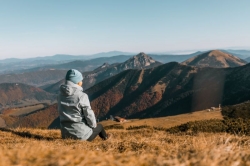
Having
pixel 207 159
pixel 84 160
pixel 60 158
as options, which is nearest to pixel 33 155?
pixel 60 158

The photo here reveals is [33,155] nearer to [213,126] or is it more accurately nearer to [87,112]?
[87,112]

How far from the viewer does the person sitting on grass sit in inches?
376

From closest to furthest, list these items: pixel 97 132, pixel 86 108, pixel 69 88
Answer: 1. pixel 69 88
2. pixel 86 108
3. pixel 97 132

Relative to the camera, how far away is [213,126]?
21.0 metres

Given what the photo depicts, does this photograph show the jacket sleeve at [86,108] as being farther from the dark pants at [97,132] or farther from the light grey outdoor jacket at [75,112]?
the dark pants at [97,132]

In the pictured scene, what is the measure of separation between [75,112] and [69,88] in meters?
1.05

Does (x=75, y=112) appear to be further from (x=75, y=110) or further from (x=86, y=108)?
(x=86, y=108)

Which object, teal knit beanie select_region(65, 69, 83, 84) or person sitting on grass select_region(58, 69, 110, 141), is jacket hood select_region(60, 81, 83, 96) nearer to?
person sitting on grass select_region(58, 69, 110, 141)

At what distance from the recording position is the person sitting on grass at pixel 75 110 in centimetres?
955

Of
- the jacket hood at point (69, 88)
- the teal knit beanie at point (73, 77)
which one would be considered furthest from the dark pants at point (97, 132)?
the teal knit beanie at point (73, 77)

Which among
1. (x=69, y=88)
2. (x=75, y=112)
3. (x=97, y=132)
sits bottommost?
(x=97, y=132)

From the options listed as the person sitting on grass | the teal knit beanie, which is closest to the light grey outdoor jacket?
the person sitting on grass

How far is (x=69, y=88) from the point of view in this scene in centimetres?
945

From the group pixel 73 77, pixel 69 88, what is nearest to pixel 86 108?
pixel 69 88
